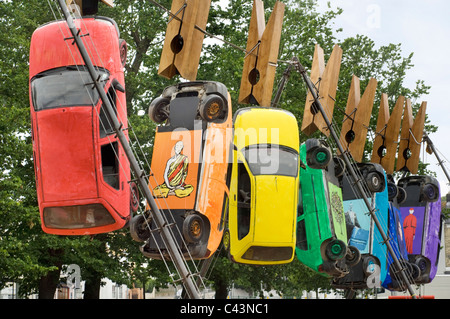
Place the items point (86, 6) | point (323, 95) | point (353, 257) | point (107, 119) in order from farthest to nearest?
point (323, 95), point (353, 257), point (86, 6), point (107, 119)

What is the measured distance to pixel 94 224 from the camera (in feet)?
29.6

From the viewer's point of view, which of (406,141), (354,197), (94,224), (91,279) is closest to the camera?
(94,224)

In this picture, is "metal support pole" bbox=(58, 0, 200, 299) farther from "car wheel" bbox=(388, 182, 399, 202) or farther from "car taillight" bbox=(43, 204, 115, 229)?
"car wheel" bbox=(388, 182, 399, 202)

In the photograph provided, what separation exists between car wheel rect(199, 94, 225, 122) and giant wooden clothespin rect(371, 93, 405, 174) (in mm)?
6660

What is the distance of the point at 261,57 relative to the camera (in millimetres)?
11086

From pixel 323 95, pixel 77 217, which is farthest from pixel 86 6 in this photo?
pixel 323 95

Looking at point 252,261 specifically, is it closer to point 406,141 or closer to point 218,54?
point 406,141

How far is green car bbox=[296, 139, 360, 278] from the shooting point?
11.9 m

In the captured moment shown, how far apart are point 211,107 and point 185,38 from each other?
3.40ft

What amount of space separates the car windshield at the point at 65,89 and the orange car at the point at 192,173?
1390 mm

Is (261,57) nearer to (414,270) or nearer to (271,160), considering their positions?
(271,160)

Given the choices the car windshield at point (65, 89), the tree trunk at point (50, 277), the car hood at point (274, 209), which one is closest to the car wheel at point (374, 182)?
the car hood at point (274, 209)

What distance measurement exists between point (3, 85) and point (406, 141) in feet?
33.0

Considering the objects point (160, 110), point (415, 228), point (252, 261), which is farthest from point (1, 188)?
point (415, 228)
